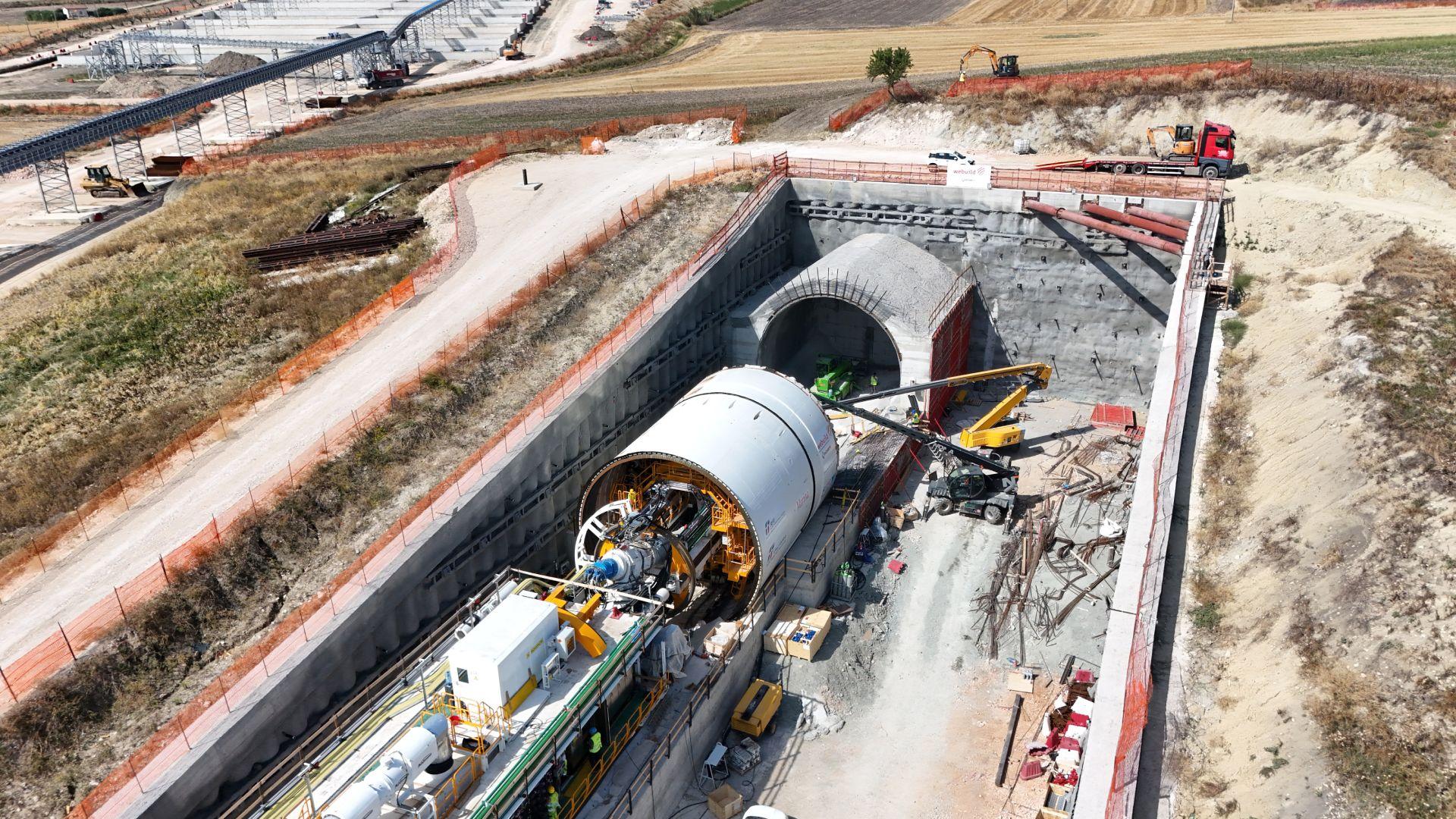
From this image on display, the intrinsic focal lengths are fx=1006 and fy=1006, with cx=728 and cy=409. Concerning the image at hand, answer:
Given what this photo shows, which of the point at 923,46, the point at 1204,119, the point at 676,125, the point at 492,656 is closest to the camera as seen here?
the point at 492,656

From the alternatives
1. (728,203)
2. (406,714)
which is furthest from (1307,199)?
(406,714)

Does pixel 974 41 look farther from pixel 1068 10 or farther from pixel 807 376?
pixel 807 376

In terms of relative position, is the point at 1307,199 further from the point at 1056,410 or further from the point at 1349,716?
the point at 1349,716

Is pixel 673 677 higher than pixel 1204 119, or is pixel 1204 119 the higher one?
pixel 1204 119

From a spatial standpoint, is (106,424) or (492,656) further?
(106,424)

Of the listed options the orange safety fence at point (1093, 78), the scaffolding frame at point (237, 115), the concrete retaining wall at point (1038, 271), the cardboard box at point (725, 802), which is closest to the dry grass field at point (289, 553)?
the concrete retaining wall at point (1038, 271)

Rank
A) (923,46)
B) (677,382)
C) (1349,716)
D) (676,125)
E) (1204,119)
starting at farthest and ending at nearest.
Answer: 1. (923,46)
2. (676,125)
3. (1204,119)
4. (677,382)
5. (1349,716)

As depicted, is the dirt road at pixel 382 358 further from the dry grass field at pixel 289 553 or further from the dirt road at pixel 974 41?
the dirt road at pixel 974 41

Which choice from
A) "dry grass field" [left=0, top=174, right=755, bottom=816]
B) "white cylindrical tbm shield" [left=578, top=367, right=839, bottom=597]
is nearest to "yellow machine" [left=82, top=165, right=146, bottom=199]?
"dry grass field" [left=0, top=174, right=755, bottom=816]
